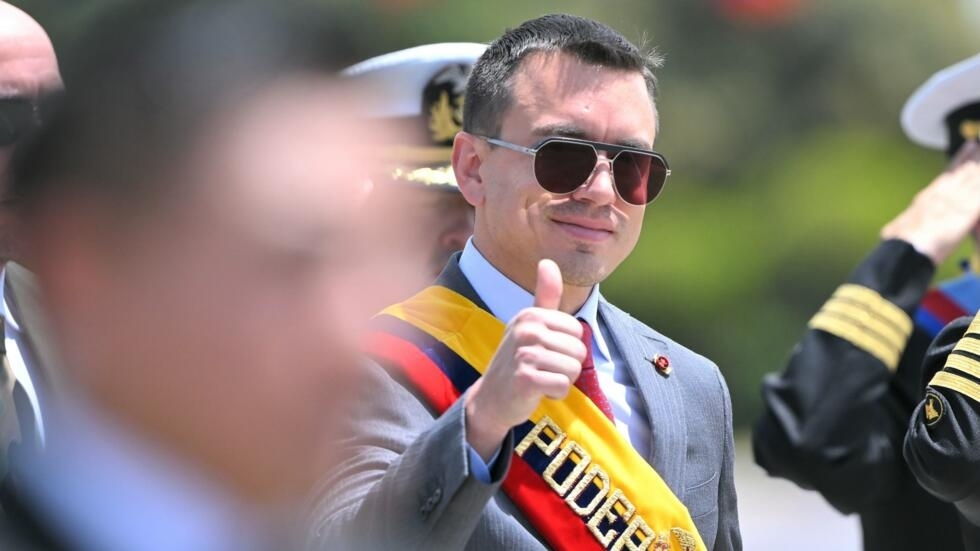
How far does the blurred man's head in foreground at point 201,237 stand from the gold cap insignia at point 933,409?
1859 millimetres

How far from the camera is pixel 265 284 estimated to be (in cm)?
117

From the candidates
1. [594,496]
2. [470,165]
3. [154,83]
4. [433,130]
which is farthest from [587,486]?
[433,130]

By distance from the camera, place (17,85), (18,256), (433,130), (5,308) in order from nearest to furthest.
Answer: (18,256), (17,85), (5,308), (433,130)

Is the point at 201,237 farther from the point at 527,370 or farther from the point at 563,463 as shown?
the point at 563,463

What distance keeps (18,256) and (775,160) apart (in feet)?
33.2

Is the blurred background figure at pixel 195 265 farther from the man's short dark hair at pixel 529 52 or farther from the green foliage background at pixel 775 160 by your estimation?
the green foliage background at pixel 775 160

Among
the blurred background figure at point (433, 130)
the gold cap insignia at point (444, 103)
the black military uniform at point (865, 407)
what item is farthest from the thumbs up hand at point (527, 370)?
the black military uniform at point (865, 407)

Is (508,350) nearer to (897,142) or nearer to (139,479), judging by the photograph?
(139,479)

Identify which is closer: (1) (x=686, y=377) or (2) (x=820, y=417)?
(1) (x=686, y=377)

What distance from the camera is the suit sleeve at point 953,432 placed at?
2.75 metres

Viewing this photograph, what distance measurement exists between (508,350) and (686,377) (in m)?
0.70

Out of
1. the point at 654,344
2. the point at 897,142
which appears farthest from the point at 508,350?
the point at 897,142

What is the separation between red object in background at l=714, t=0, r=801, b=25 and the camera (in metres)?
11.2

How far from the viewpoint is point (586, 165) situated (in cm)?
229
